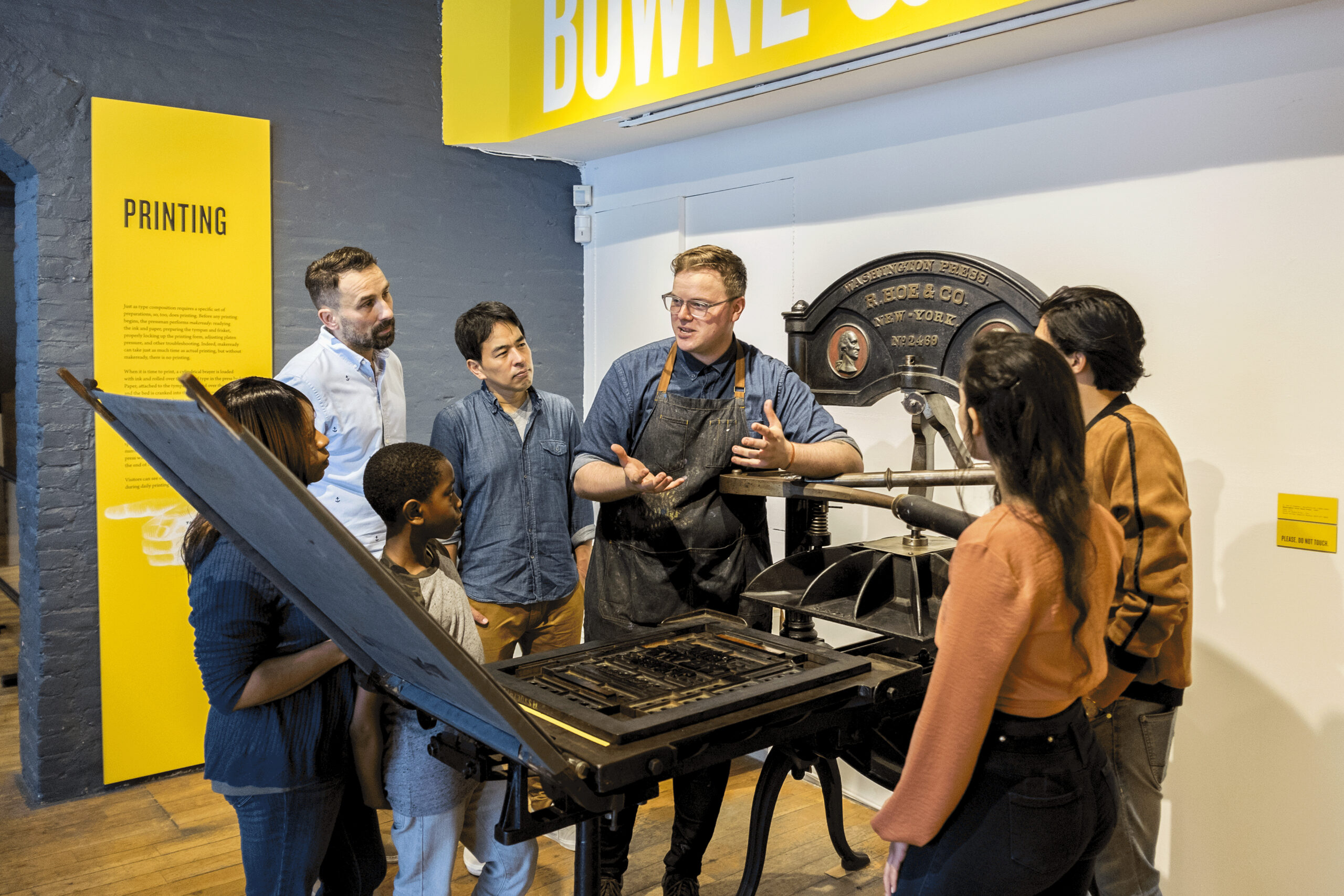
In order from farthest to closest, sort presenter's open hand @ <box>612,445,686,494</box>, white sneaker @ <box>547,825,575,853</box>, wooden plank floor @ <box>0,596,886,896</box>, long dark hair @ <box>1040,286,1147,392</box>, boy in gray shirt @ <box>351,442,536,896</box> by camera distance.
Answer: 1. white sneaker @ <box>547,825,575,853</box>
2. wooden plank floor @ <box>0,596,886,896</box>
3. presenter's open hand @ <box>612,445,686,494</box>
4. long dark hair @ <box>1040,286,1147,392</box>
5. boy in gray shirt @ <box>351,442,536,896</box>

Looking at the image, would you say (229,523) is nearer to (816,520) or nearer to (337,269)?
(816,520)

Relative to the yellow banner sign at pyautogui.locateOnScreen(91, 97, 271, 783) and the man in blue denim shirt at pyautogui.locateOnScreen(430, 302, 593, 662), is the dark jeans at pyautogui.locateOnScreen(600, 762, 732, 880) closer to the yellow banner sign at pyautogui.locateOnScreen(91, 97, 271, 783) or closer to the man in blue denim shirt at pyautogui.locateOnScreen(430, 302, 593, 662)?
the man in blue denim shirt at pyautogui.locateOnScreen(430, 302, 593, 662)

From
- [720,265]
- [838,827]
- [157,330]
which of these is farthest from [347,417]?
[838,827]

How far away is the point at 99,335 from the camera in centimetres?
356

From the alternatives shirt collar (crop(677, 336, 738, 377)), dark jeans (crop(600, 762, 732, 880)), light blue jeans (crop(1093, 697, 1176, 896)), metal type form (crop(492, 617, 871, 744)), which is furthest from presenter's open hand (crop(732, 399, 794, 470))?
light blue jeans (crop(1093, 697, 1176, 896))

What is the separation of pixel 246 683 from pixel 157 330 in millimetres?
2379

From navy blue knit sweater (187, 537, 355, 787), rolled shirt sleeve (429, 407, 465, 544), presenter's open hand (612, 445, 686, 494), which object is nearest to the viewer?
navy blue knit sweater (187, 537, 355, 787)

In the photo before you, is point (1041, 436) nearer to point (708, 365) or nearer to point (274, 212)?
point (708, 365)

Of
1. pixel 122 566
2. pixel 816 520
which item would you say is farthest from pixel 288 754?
pixel 122 566

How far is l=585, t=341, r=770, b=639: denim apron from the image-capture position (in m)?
2.73

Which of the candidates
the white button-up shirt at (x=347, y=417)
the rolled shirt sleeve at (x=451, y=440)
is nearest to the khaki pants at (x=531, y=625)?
the rolled shirt sleeve at (x=451, y=440)

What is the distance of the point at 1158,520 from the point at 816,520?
90 cm

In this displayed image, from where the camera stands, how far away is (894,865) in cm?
168

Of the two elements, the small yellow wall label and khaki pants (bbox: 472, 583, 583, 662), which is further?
Answer: khaki pants (bbox: 472, 583, 583, 662)
